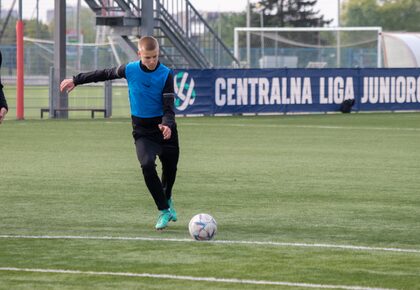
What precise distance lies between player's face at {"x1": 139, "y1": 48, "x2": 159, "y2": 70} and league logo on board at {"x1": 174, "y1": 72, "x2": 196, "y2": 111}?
76.8ft

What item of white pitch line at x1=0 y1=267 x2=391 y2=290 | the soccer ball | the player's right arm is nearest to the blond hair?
the player's right arm

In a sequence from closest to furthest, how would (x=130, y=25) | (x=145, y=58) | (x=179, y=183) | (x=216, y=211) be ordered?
(x=145, y=58) < (x=216, y=211) < (x=179, y=183) < (x=130, y=25)

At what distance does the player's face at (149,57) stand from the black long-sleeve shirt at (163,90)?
104 millimetres

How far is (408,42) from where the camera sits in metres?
58.0

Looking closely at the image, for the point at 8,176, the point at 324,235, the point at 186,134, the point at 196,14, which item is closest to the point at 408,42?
the point at 196,14

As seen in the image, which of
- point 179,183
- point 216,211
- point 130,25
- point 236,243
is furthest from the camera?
point 130,25

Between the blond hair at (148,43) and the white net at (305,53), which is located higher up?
the white net at (305,53)

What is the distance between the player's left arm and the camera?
11438 mm

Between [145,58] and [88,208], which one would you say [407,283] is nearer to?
[145,58]

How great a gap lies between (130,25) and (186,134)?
9543 millimetres

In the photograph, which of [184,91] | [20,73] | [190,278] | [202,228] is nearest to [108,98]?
[184,91]

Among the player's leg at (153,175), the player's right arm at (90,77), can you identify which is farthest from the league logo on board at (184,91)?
the player's leg at (153,175)

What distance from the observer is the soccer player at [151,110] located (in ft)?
38.5

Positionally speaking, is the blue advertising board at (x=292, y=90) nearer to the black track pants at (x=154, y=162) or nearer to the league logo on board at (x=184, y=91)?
the league logo on board at (x=184, y=91)
